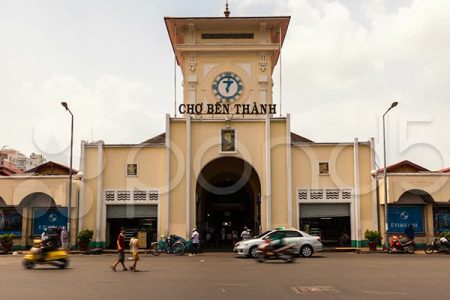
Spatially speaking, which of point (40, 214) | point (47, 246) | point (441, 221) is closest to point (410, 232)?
point (441, 221)

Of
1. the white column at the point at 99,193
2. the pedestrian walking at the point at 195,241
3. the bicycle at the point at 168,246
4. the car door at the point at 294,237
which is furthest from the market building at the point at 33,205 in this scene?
the car door at the point at 294,237

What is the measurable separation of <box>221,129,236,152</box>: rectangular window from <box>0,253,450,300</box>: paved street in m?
13.4

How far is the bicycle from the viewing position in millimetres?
31531

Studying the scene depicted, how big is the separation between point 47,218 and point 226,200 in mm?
18647

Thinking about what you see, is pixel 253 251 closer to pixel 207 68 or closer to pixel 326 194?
pixel 326 194

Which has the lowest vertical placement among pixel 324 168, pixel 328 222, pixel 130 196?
pixel 328 222

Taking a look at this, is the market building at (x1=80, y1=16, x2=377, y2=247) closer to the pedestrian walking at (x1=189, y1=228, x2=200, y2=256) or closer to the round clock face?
the pedestrian walking at (x1=189, y1=228, x2=200, y2=256)

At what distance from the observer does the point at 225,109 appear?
127 ft

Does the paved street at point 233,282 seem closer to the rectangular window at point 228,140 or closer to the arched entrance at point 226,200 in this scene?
the rectangular window at point 228,140

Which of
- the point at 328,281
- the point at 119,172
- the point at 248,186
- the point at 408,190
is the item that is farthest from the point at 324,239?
the point at 328,281

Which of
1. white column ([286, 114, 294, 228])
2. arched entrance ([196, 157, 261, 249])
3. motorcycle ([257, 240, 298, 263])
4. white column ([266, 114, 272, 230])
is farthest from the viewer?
arched entrance ([196, 157, 261, 249])

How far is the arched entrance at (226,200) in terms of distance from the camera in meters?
38.7

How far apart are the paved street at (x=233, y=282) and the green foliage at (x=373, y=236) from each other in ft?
34.3

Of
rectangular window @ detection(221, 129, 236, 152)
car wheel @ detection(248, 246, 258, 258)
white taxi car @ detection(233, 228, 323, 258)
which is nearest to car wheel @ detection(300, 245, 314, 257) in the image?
white taxi car @ detection(233, 228, 323, 258)
